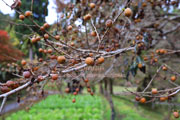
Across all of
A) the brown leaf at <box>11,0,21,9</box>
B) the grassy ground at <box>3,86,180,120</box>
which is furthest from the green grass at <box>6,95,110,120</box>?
the brown leaf at <box>11,0,21,9</box>

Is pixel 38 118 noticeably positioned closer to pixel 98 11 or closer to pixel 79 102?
pixel 79 102

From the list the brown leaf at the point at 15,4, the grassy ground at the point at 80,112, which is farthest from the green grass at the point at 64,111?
the brown leaf at the point at 15,4

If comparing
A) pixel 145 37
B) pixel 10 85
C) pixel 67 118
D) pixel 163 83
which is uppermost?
pixel 145 37

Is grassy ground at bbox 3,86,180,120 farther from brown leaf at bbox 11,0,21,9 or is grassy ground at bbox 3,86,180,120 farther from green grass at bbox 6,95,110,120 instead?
brown leaf at bbox 11,0,21,9

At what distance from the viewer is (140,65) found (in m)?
1.11

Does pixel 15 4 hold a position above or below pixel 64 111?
above

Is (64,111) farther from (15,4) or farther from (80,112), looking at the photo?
(15,4)

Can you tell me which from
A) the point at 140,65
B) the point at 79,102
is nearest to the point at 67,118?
the point at 79,102

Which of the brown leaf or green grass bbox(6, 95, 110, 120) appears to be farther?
green grass bbox(6, 95, 110, 120)

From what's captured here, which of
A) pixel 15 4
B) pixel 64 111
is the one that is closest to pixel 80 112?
pixel 64 111

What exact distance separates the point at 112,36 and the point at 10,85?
1.54 m

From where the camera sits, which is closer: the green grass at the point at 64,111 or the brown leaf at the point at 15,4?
the brown leaf at the point at 15,4

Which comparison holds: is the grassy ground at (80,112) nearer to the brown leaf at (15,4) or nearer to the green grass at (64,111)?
the green grass at (64,111)

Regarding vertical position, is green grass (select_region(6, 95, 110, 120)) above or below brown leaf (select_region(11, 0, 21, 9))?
below
